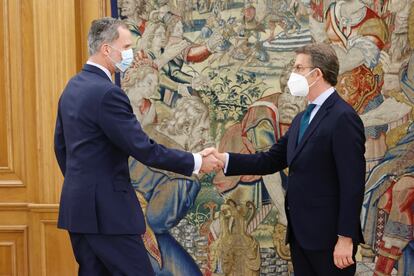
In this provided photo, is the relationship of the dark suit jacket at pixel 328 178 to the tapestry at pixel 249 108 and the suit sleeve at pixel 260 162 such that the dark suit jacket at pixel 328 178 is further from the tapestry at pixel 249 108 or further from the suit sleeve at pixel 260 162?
the tapestry at pixel 249 108

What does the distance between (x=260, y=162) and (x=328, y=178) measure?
2.45 feet

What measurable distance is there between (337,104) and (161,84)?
171 cm

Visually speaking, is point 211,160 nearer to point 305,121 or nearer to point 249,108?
point 305,121

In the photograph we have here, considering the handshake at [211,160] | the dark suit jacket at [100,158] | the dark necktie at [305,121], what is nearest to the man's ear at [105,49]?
the dark suit jacket at [100,158]

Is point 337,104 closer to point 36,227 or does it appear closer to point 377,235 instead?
point 377,235

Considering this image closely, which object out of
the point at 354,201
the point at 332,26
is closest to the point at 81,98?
the point at 354,201

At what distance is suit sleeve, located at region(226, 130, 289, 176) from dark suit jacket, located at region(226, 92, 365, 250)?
1.45 ft

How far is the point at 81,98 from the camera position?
3.81 m

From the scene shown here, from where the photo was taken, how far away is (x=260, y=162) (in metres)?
4.50

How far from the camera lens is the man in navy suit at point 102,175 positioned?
A: 12.3 ft

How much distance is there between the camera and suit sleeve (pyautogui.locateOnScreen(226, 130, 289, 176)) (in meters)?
4.48

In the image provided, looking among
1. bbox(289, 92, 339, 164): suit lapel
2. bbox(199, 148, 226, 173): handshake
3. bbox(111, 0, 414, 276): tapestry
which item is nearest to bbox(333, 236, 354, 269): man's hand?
bbox(289, 92, 339, 164): suit lapel

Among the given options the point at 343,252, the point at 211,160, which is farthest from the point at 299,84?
the point at 343,252

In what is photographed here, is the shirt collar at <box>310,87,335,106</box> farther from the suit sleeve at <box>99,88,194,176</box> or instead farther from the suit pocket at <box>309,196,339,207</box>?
the suit sleeve at <box>99,88,194,176</box>
